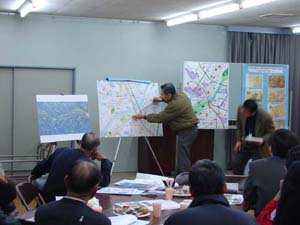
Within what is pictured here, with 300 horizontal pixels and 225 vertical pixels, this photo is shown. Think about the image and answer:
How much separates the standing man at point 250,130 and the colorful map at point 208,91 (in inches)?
87.0

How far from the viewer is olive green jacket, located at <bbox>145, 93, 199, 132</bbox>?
8062 millimetres

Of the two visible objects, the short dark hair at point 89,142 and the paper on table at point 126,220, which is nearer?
the paper on table at point 126,220

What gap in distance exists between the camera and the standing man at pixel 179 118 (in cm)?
807

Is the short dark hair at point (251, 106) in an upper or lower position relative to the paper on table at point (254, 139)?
upper

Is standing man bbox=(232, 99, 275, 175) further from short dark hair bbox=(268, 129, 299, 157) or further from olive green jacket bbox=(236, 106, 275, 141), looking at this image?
short dark hair bbox=(268, 129, 299, 157)

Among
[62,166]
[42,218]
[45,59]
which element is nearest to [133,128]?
[45,59]

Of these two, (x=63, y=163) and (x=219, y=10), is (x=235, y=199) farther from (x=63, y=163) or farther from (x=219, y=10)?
(x=219, y=10)

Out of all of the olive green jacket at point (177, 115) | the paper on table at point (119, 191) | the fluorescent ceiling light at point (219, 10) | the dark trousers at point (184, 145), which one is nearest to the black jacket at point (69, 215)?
the paper on table at point (119, 191)

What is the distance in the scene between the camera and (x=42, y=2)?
24.8ft

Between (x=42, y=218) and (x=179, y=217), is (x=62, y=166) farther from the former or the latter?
(x=179, y=217)

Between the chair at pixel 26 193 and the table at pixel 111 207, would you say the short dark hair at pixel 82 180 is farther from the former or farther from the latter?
the chair at pixel 26 193

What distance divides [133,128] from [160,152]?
33.8 inches

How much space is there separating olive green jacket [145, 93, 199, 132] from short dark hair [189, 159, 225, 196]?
5.61 m

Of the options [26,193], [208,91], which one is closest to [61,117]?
[208,91]
